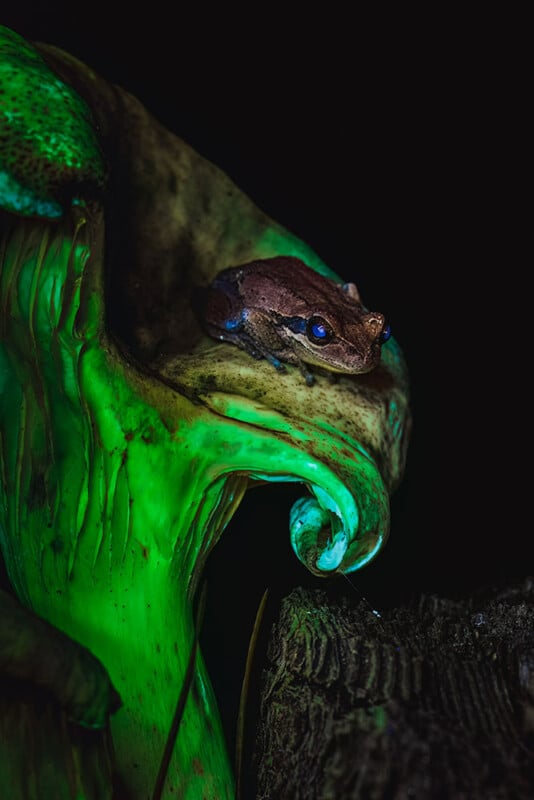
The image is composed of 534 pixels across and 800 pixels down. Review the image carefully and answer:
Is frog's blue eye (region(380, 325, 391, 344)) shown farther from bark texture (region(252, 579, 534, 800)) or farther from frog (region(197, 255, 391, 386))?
bark texture (region(252, 579, 534, 800))

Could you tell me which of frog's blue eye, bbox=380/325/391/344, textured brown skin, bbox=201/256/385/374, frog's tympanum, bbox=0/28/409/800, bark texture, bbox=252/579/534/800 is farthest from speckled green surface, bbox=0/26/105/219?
bark texture, bbox=252/579/534/800

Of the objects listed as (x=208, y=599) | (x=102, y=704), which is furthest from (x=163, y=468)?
(x=208, y=599)

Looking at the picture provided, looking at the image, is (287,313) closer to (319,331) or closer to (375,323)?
(319,331)

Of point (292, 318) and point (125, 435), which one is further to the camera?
point (292, 318)

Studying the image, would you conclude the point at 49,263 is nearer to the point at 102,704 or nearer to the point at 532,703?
the point at 102,704

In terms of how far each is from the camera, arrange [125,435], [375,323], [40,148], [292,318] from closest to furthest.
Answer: [40,148], [125,435], [375,323], [292,318]

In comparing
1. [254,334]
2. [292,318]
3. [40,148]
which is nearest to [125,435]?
[40,148]
